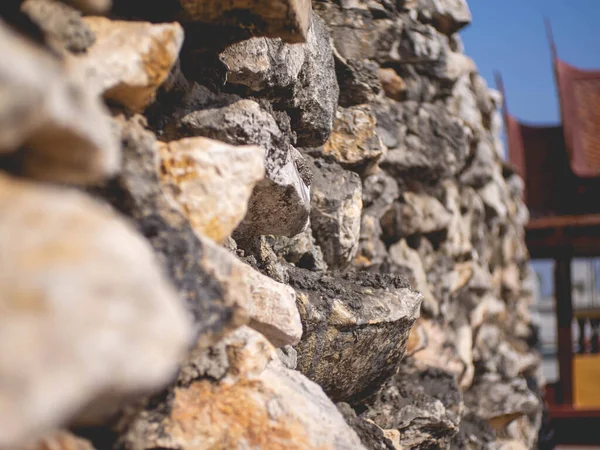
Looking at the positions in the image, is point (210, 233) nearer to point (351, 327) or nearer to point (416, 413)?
point (351, 327)

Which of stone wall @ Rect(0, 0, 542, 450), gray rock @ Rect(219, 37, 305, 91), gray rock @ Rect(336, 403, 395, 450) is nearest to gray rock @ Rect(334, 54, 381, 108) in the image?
stone wall @ Rect(0, 0, 542, 450)

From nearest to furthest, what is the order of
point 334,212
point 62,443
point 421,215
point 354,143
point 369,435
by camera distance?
point 62,443
point 369,435
point 334,212
point 354,143
point 421,215

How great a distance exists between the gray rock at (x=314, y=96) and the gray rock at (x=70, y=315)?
95cm

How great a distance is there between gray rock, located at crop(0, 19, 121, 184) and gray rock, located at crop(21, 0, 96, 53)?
0.11 meters

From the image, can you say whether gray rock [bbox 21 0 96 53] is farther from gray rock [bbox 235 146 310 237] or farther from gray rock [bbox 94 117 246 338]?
gray rock [bbox 235 146 310 237]

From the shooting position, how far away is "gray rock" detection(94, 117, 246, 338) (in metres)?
0.88

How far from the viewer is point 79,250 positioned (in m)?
0.60

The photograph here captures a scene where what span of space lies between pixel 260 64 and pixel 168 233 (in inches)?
23.1

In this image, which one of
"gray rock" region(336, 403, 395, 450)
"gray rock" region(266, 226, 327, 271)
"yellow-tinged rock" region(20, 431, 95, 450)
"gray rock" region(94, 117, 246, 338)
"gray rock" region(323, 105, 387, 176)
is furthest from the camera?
"gray rock" region(323, 105, 387, 176)

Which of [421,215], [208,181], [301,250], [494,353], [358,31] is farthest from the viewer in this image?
[494,353]

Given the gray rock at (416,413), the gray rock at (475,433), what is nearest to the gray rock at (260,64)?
the gray rock at (416,413)

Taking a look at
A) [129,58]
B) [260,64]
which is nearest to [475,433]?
[260,64]

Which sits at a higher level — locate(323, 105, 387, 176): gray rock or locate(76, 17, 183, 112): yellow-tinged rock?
locate(76, 17, 183, 112): yellow-tinged rock

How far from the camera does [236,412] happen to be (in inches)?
40.5
